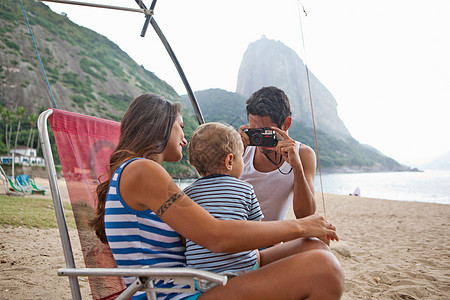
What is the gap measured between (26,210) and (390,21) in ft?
370

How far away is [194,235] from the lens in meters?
0.86

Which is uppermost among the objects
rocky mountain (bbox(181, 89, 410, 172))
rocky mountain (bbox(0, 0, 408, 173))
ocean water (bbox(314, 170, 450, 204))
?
rocky mountain (bbox(0, 0, 408, 173))

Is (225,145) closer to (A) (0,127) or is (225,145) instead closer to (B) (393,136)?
(A) (0,127)

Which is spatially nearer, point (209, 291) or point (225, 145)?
point (209, 291)

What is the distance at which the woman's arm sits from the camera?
866 millimetres

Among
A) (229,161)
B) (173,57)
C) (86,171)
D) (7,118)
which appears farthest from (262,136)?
(7,118)

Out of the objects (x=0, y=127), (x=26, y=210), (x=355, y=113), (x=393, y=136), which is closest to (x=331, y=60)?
(x=355, y=113)

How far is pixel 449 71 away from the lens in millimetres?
91750

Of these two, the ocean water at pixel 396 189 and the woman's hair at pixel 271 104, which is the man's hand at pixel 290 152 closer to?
the woman's hair at pixel 271 104

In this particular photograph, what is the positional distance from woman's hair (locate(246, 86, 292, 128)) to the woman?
0.88 m

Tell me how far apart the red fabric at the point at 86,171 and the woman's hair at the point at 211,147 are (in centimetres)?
64

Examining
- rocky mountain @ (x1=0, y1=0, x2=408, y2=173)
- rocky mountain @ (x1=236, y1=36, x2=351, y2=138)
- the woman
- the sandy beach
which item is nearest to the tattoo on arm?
the woman

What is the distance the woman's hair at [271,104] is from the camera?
1795 millimetres

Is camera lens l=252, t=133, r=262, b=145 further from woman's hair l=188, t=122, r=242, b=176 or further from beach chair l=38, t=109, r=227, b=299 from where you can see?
beach chair l=38, t=109, r=227, b=299
